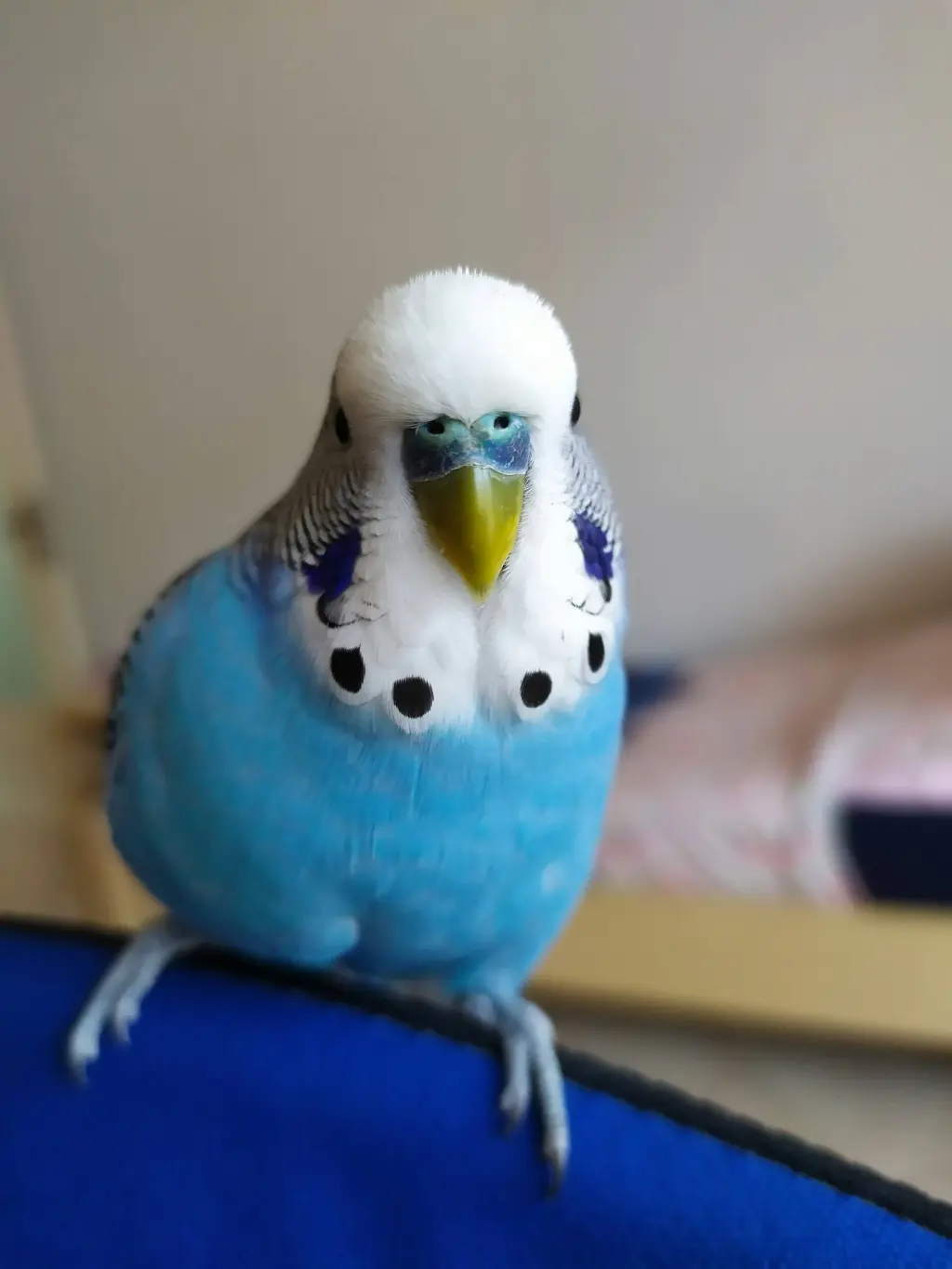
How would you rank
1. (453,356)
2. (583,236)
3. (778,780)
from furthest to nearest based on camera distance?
1. (583,236)
2. (778,780)
3. (453,356)

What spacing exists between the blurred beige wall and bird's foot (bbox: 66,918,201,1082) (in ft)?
3.69

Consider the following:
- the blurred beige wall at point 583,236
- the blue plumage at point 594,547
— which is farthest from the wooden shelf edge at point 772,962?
the blue plumage at point 594,547

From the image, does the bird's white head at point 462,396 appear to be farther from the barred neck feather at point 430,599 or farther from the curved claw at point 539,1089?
the curved claw at point 539,1089

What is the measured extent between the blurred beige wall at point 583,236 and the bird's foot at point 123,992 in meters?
1.12

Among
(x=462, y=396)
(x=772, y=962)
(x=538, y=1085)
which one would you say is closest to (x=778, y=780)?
(x=772, y=962)

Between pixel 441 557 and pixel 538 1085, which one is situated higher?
pixel 441 557

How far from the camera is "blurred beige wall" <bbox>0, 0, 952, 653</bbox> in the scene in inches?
52.8

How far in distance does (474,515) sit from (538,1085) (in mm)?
256

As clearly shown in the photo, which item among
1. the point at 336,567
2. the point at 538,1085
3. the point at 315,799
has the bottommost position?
the point at 538,1085

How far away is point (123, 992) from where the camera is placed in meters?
0.51

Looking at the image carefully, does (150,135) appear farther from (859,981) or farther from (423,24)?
(859,981)

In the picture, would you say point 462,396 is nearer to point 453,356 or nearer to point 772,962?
point 453,356

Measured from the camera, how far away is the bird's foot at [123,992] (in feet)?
1.57

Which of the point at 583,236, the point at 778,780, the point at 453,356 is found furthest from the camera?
the point at 583,236
